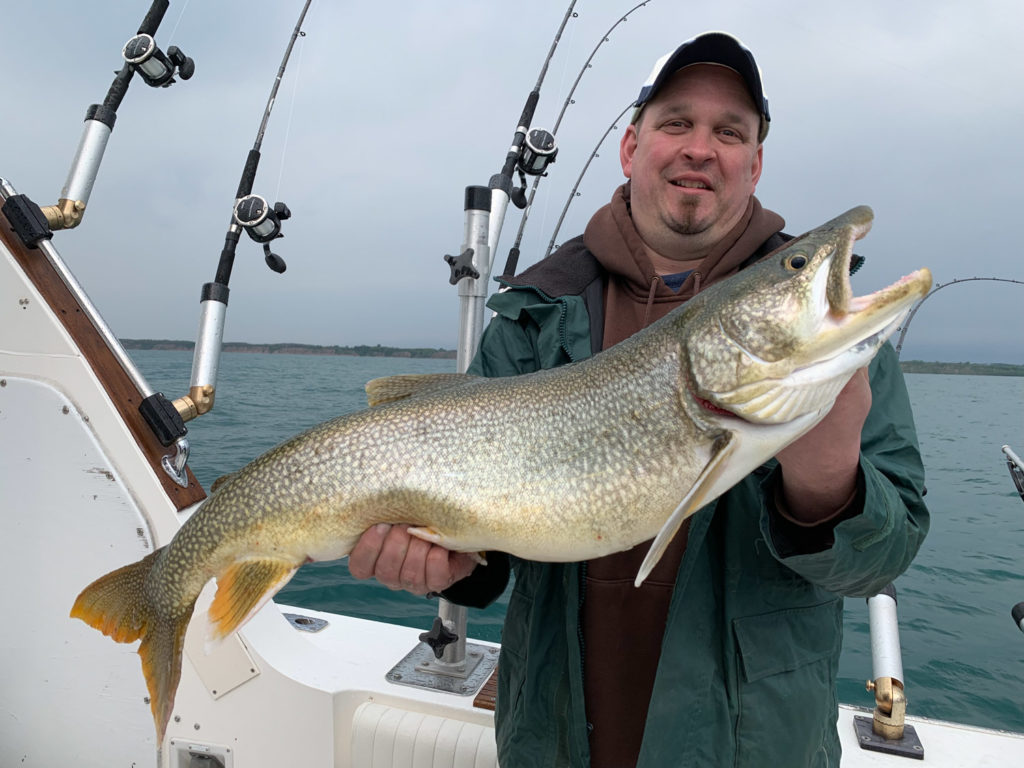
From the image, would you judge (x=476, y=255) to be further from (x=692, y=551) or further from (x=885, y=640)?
(x=885, y=640)

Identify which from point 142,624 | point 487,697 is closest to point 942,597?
point 487,697

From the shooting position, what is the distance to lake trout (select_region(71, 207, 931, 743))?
1.70 meters

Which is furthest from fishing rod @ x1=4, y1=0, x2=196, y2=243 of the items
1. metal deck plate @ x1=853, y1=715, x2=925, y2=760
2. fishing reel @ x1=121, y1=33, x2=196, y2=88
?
metal deck plate @ x1=853, y1=715, x2=925, y2=760

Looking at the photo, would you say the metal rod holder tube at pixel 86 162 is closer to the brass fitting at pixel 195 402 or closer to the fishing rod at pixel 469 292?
the brass fitting at pixel 195 402

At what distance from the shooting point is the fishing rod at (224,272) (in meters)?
3.21

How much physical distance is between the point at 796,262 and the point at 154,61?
382 cm

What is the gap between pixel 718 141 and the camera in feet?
8.32

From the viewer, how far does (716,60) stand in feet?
8.21

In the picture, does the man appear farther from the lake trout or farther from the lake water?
the lake water

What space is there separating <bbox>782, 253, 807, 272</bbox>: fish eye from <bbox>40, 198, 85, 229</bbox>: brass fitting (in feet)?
10.4

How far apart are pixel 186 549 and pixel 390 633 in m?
1.84

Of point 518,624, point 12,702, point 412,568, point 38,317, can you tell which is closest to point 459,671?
point 518,624

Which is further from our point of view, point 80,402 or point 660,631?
point 80,402

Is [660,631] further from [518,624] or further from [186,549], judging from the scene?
[186,549]
